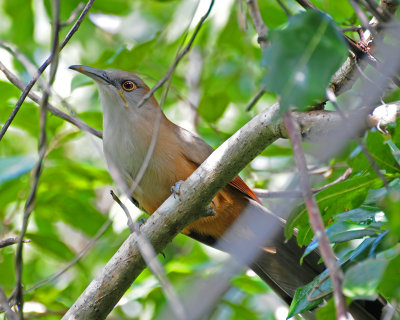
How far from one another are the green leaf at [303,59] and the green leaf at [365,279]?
0.61 meters

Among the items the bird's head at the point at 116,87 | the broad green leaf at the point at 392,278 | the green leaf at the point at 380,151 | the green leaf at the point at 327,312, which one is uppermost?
the bird's head at the point at 116,87

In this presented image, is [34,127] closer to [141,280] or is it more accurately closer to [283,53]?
[141,280]

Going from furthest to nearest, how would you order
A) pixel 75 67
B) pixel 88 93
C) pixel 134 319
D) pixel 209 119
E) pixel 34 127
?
pixel 88 93, pixel 134 319, pixel 209 119, pixel 34 127, pixel 75 67

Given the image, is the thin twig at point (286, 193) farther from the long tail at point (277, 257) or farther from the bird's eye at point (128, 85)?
the bird's eye at point (128, 85)

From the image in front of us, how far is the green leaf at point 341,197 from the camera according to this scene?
8.82ft

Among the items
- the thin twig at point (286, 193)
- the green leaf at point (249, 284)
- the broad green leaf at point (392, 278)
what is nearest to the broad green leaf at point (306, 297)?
the broad green leaf at point (392, 278)

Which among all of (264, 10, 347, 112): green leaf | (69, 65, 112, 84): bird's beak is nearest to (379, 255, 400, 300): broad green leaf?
(264, 10, 347, 112): green leaf

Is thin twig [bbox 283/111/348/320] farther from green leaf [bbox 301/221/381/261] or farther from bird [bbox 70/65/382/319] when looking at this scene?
bird [bbox 70/65/382/319]

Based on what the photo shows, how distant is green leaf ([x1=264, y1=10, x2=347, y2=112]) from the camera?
6.02 ft

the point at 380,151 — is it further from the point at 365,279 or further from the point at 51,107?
the point at 51,107

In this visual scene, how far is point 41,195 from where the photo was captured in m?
4.91

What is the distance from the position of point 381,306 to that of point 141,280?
85.9 inches

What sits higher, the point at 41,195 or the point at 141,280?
the point at 41,195

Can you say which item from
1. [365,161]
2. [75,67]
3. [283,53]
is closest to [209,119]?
[75,67]
